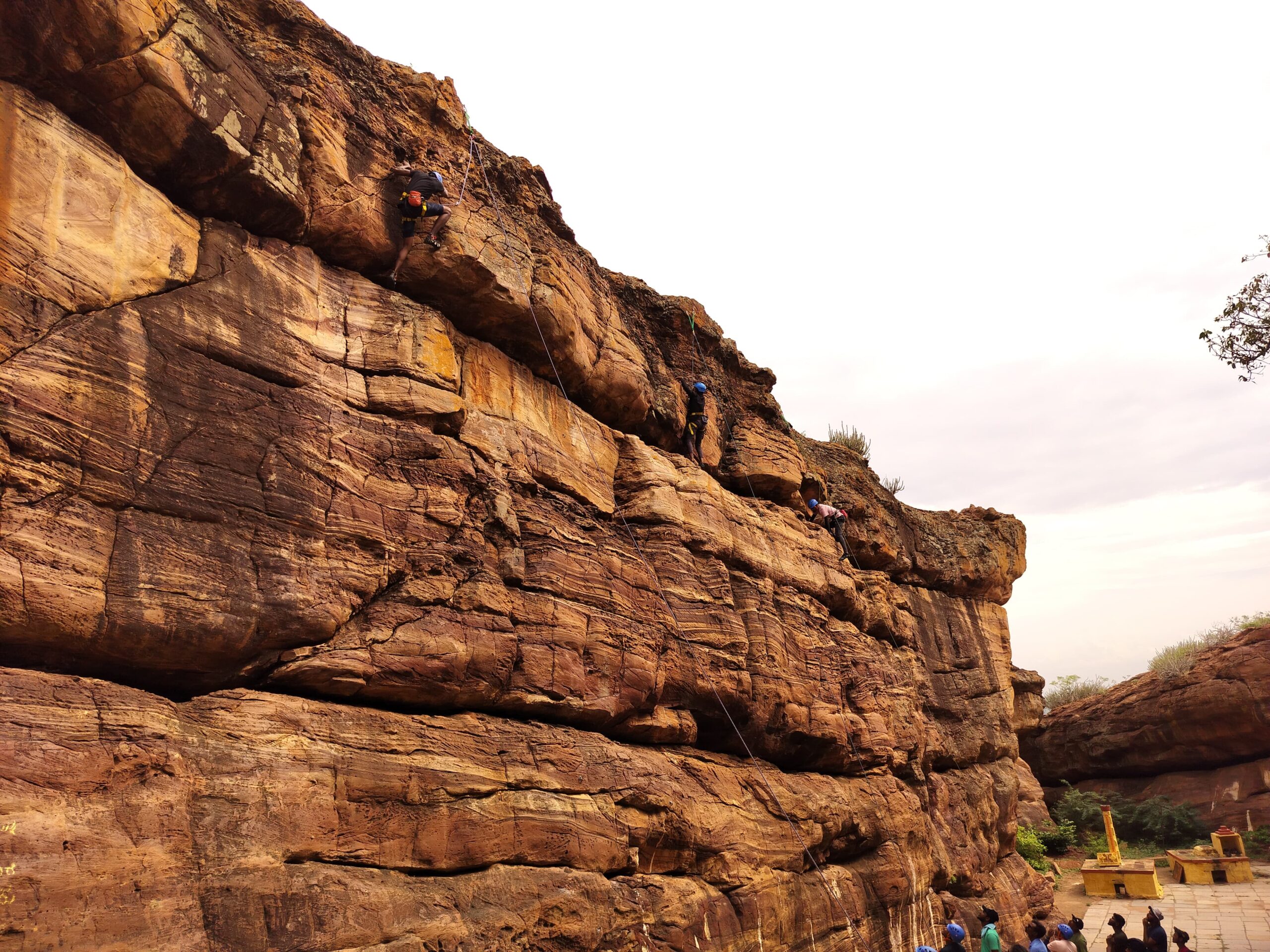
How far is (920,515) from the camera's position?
97.6ft

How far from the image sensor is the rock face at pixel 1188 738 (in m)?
36.4

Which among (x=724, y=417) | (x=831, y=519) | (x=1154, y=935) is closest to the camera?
(x=1154, y=935)

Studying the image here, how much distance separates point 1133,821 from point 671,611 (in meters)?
34.7

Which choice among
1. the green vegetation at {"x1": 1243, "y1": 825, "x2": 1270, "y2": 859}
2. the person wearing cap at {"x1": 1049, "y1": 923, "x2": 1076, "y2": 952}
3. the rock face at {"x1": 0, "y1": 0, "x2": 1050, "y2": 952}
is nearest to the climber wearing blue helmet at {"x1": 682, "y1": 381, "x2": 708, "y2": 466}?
the rock face at {"x1": 0, "y1": 0, "x2": 1050, "y2": 952}

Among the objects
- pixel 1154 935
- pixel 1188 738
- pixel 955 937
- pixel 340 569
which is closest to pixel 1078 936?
pixel 1154 935

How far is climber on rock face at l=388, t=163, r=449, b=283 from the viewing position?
40.0 feet

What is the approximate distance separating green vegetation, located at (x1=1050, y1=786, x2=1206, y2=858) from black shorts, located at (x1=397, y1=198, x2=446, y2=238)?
38.9 m

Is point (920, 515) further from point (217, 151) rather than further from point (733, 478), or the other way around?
point (217, 151)

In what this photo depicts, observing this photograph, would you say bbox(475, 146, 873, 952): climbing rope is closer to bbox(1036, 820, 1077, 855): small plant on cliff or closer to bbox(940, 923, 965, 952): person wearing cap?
bbox(940, 923, 965, 952): person wearing cap

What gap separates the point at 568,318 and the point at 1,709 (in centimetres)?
1046

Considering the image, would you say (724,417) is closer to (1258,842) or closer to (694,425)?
(694,425)

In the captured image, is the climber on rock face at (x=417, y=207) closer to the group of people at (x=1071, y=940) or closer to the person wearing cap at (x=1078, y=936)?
the group of people at (x=1071, y=940)

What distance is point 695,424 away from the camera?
1928 centimetres

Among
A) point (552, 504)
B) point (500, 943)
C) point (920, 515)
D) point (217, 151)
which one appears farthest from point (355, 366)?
point (920, 515)
